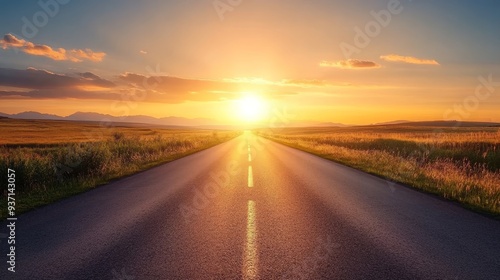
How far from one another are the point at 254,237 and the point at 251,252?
729mm

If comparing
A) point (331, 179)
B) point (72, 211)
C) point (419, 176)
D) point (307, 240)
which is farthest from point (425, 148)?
point (72, 211)

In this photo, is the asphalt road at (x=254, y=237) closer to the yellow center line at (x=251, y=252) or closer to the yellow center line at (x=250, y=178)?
the yellow center line at (x=251, y=252)

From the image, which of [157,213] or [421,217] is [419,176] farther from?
[157,213]

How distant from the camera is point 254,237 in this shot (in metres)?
5.84

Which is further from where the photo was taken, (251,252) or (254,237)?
(254,237)

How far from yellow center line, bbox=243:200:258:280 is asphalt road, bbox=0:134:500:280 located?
0.05ft

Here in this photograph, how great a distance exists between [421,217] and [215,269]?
5347mm

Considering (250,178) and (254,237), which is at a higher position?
(254,237)

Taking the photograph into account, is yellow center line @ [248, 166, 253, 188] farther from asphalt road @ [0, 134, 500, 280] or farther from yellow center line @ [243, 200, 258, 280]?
yellow center line @ [243, 200, 258, 280]

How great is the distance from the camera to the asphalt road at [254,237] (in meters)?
4.50

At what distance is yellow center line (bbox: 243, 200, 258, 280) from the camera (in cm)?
436

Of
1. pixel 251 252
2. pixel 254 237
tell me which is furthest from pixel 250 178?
pixel 251 252

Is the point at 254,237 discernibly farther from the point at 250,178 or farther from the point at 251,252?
the point at 250,178

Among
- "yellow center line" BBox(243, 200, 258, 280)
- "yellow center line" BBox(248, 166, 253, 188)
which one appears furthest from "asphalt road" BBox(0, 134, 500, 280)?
"yellow center line" BBox(248, 166, 253, 188)
